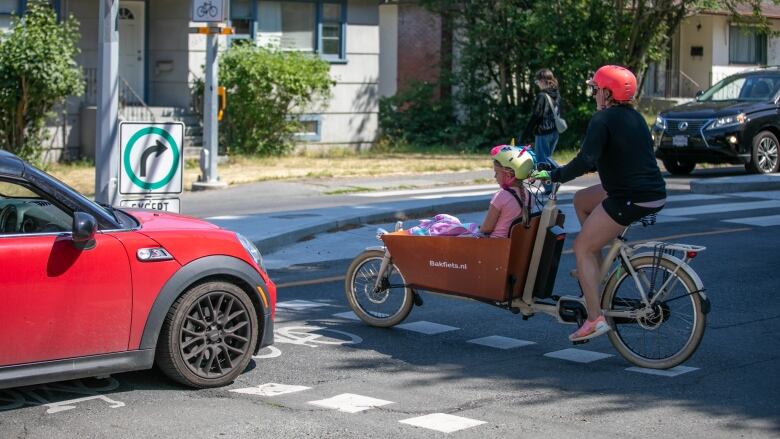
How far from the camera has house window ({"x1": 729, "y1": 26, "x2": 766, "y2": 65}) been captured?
39.0 metres

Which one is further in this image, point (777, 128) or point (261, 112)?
point (261, 112)

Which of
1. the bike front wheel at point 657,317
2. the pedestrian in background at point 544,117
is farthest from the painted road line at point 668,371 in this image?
the pedestrian in background at point 544,117

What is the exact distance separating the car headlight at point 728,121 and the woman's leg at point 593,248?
1343cm

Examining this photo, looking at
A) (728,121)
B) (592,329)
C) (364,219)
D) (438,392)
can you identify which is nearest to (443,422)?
(438,392)

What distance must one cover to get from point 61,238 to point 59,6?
17714mm

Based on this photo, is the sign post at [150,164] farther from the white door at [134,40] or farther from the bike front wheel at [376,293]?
the white door at [134,40]

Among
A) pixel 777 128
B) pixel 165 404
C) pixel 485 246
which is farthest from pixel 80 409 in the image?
pixel 777 128

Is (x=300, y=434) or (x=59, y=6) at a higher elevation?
(x=59, y=6)

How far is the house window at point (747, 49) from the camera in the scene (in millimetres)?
39031

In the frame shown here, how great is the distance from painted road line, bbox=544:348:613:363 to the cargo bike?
223 mm

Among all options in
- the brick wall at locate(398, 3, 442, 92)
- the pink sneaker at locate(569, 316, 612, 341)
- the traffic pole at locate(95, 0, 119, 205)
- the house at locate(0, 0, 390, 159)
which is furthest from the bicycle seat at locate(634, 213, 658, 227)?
the brick wall at locate(398, 3, 442, 92)

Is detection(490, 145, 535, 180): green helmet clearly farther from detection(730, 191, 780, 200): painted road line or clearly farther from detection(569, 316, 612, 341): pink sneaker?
detection(730, 191, 780, 200): painted road line

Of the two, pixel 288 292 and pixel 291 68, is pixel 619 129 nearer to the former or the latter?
pixel 288 292

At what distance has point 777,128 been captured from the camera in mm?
20797
